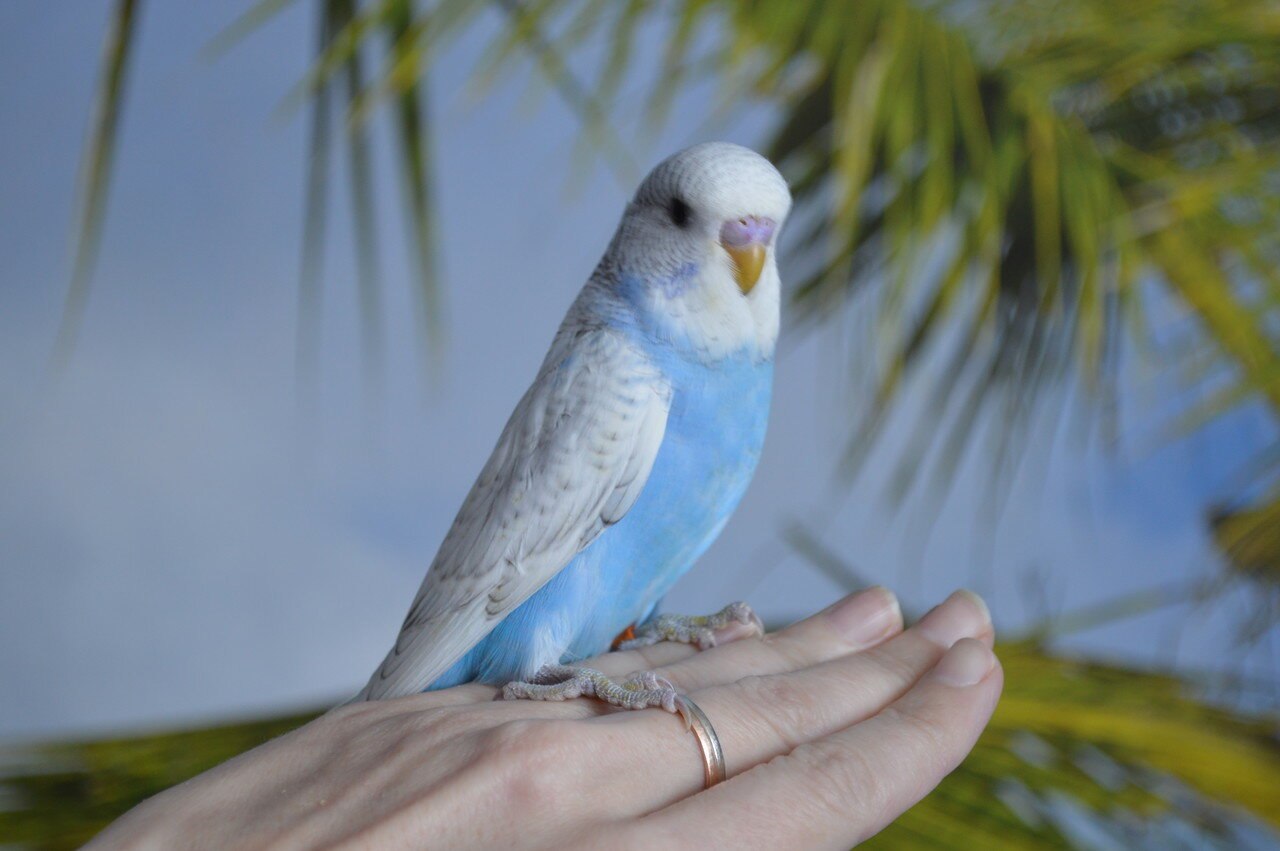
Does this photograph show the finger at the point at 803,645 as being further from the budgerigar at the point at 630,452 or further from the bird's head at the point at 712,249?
the bird's head at the point at 712,249

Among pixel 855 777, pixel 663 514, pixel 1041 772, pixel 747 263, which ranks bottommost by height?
pixel 1041 772

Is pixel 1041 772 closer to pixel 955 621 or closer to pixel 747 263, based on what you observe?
pixel 955 621

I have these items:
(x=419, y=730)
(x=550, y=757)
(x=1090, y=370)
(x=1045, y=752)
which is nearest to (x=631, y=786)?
(x=550, y=757)

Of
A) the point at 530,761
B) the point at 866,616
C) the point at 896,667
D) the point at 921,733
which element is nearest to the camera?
the point at 530,761

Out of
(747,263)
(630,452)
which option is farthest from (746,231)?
(630,452)

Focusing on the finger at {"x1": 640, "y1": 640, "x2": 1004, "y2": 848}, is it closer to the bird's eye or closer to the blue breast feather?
the blue breast feather

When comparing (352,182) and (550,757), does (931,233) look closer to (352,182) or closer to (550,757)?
(352,182)

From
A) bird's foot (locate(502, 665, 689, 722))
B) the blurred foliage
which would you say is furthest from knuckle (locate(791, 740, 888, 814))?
the blurred foliage
